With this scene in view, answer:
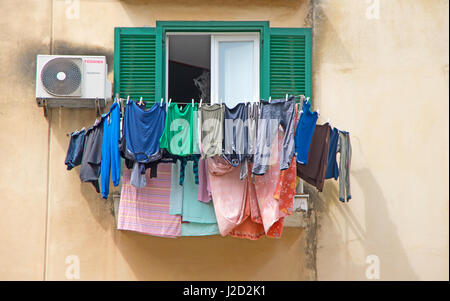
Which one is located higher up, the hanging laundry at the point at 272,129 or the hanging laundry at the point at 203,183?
the hanging laundry at the point at 272,129

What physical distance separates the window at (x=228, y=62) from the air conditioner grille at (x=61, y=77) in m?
0.58

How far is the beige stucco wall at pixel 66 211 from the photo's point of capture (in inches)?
386

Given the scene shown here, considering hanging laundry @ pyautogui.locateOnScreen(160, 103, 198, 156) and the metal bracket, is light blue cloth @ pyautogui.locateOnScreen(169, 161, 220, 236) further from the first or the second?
the metal bracket

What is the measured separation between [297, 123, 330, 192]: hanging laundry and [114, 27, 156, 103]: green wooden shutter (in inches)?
84.3

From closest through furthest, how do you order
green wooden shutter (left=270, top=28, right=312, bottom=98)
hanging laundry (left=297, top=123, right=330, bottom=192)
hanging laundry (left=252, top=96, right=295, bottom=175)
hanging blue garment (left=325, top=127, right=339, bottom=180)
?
hanging laundry (left=252, top=96, right=295, bottom=175), hanging laundry (left=297, top=123, right=330, bottom=192), hanging blue garment (left=325, top=127, right=339, bottom=180), green wooden shutter (left=270, top=28, right=312, bottom=98)

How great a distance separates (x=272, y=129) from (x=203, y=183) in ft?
3.51

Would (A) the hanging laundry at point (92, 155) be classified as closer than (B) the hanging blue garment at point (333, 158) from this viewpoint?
Yes

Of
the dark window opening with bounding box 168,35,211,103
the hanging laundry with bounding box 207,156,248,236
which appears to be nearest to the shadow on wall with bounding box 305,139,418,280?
the hanging laundry with bounding box 207,156,248,236

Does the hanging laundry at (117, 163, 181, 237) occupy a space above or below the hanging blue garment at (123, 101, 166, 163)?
below

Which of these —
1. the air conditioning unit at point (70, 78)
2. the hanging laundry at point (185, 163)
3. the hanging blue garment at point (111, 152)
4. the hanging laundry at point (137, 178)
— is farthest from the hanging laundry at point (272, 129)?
the air conditioning unit at point (70, 78)

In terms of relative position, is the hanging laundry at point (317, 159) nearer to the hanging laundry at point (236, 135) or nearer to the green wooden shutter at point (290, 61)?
the hanging laundry at point (236, 135)

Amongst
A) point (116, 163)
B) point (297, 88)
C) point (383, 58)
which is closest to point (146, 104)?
point (116, 163)

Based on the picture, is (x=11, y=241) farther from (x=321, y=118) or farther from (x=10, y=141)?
(x=321, y=118)

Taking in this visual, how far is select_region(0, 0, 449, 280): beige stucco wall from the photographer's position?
9.82 meters
